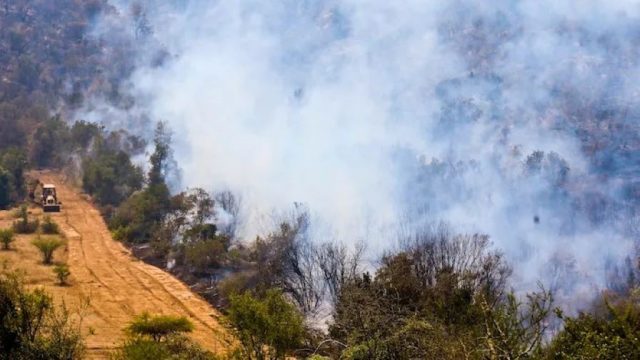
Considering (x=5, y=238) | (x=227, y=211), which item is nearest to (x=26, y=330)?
(x=5, y=238)

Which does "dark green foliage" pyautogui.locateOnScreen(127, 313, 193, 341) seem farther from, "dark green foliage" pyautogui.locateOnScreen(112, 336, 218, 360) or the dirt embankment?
"dark green foliage" pyautogui.locateOnScreen(112, 336, 218, 360)

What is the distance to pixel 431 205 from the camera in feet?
142

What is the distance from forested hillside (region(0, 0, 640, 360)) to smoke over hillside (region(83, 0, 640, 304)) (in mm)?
232

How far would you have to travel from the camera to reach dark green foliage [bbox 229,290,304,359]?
16.8 metres

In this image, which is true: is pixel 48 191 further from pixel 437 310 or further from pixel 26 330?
pixel 437 310

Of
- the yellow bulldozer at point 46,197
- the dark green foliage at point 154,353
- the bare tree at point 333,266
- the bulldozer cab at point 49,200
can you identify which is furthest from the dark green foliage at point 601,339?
the yellow bulldozer at point 46,197

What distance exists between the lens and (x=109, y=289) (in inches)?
1244

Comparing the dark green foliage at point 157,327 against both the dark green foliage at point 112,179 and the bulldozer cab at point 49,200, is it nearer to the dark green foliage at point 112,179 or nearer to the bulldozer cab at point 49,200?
the bulldozer cab at point 49,200

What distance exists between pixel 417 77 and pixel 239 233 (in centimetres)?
3146

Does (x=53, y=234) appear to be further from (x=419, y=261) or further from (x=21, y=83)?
(x=21, y=83)

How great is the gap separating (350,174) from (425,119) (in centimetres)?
1421

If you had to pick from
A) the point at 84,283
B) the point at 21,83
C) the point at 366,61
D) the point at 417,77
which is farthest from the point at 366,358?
the point at 21,83

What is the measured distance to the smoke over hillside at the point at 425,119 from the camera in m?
41.1

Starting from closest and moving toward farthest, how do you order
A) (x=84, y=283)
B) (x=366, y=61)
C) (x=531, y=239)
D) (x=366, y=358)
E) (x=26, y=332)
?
1. (x=366, y=358)
2. (x=26, y=332)
3. (x=84, y=283)
4. (x=531, y=239)
5. (x=366, y=61)
